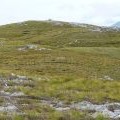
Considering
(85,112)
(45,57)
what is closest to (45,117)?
(85,112)

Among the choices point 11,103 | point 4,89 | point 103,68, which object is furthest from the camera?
point 103,68

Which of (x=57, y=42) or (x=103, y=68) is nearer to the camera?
(x=103, y=68)

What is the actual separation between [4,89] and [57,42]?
119 metres

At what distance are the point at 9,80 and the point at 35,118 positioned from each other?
16780mm

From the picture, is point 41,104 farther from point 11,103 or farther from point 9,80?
point 9,80

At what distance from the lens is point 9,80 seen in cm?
3838

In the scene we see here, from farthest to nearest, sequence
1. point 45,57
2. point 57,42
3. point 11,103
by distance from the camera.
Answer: point 57,42 < point 45,57 < point 11,103

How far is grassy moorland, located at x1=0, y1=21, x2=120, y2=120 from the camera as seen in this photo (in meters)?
27.8

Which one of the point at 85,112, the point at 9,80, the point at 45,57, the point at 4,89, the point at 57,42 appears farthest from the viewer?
the point at 57,42

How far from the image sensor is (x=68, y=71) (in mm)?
68250

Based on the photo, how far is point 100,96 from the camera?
31109mm

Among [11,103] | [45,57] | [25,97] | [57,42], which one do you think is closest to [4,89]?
[25,97]

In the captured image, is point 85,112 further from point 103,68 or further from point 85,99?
point 103,68

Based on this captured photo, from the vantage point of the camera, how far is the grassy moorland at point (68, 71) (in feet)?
91.0
